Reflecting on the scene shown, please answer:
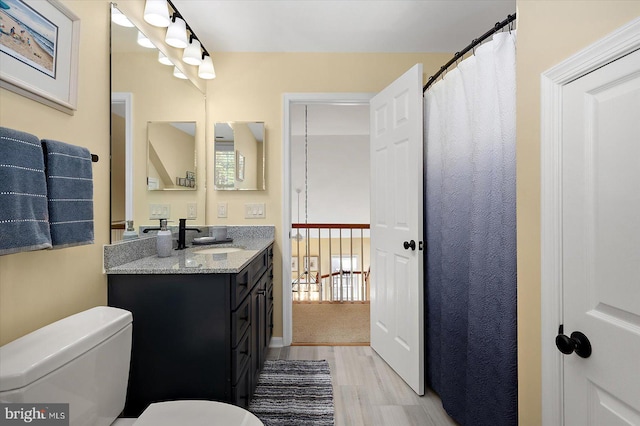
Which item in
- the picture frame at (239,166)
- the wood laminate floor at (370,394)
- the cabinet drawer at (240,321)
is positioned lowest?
the wood laminate floor at (370,394)

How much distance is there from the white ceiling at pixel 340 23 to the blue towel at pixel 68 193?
153 cm

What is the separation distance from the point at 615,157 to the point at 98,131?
6.13ft

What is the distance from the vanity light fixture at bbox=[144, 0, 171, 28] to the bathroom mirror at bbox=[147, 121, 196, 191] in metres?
0.56

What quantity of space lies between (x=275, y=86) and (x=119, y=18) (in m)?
1.34

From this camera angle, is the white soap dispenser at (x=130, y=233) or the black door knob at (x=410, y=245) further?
the black door knob at (x=410, y=245)

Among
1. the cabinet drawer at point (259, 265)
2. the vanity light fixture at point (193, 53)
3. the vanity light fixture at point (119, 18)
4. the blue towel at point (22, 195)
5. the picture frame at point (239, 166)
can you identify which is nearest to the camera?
the blue towel at point (22, 195)

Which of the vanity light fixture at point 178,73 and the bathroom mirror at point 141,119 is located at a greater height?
the vanity light fixture at point 178,73

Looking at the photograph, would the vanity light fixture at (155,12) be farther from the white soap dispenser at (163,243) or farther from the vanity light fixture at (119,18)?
the white soap dispenser at (163,243)

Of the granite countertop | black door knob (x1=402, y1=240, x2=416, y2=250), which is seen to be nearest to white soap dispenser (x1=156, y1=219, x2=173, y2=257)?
the granite countertop

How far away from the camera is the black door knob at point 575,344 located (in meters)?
0.92

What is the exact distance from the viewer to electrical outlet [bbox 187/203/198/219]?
2471 millimetres

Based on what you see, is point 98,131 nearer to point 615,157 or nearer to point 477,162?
point 477,162

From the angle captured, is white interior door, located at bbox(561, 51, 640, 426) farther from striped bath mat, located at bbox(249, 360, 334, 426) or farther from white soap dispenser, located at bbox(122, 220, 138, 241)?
white soap dispenser, located at bbox(122, 220, 138, 241)

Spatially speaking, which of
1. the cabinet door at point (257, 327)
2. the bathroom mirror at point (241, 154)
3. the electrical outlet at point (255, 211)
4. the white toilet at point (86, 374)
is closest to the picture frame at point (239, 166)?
the bathroom mirror at point (241, 154)
